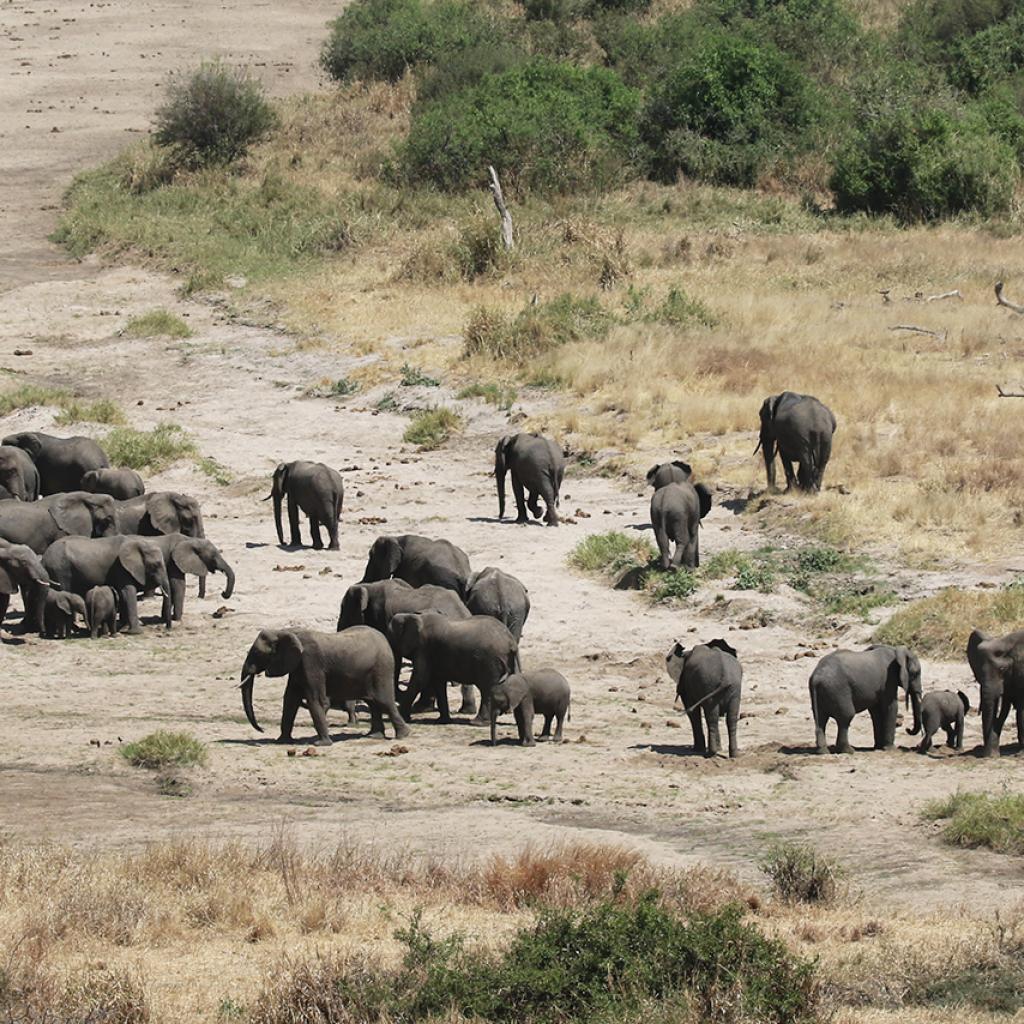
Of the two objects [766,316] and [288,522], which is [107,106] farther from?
[288,522]

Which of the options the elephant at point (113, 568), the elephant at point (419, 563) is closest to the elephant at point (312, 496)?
the elephant at point (113, 568)

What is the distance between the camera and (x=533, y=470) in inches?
960

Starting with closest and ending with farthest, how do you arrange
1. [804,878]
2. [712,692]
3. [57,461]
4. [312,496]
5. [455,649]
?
1. [804,878]
2. [712,692]
3. [455,649]
4. [312,496]
5. [57,461]

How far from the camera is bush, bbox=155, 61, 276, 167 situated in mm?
53625

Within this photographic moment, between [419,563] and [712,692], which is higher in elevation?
[419,563]

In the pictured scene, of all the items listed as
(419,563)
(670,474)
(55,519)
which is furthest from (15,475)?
(670,474)

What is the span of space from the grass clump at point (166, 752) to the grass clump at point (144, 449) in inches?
518

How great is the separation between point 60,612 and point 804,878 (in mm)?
10782

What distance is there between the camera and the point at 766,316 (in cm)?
3494

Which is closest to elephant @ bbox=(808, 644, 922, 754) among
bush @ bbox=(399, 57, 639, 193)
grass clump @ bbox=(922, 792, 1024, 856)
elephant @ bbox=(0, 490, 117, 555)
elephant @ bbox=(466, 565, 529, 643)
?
grass clump @ bbox=(922, 792, 1024, 856)

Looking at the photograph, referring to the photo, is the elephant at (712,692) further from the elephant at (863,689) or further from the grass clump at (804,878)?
the grass clump at (804,878)

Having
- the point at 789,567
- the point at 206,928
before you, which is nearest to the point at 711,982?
the point at 206,928

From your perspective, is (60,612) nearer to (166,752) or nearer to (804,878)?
(166,752)

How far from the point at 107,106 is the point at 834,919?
59.1 m
